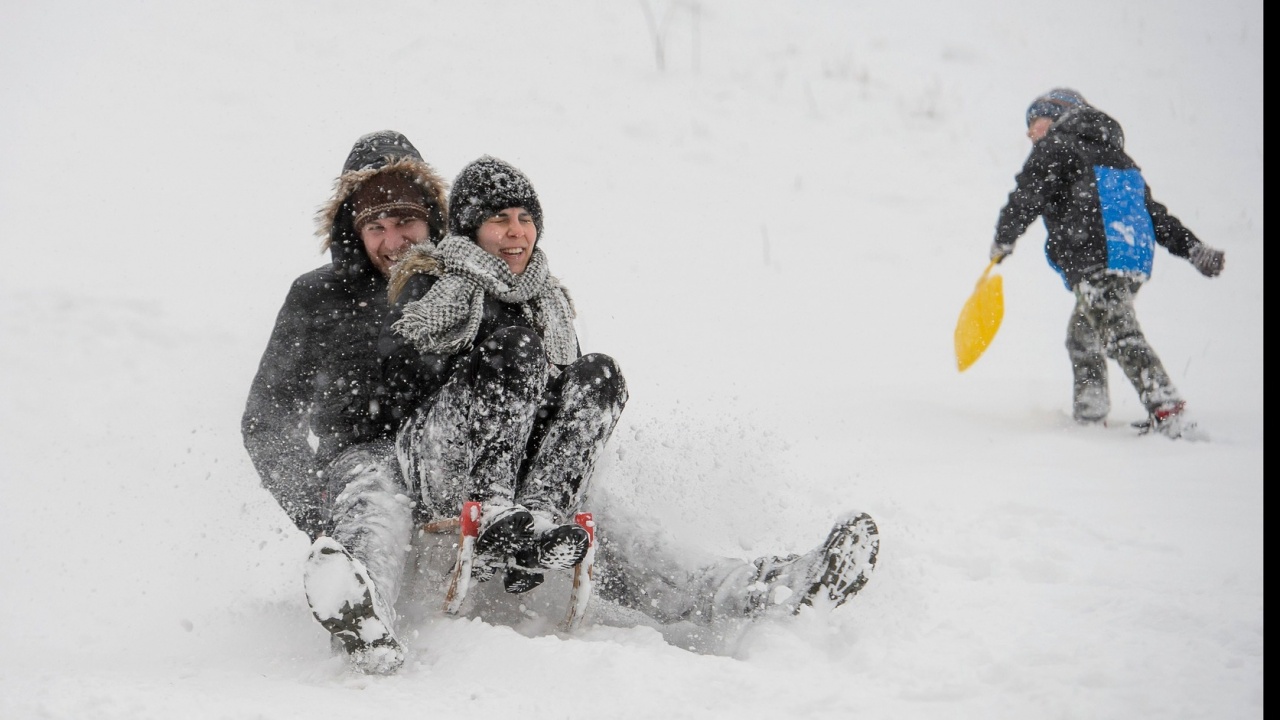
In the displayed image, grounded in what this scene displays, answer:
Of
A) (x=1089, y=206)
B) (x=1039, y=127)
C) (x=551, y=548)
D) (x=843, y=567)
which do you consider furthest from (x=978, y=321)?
(x=551, y=548)

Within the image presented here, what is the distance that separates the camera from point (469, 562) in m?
1.98

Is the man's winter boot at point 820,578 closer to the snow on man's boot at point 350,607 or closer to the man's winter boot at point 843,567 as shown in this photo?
the man's winter boot at point 843,567

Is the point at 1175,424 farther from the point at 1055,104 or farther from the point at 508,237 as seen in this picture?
the point at 508,237

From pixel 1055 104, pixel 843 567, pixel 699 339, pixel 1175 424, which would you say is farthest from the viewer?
pixel 699 339

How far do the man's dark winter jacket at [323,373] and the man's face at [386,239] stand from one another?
0.10 ft

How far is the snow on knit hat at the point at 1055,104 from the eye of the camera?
433cm

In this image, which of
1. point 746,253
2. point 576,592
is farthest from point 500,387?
point 746,253

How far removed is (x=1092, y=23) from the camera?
10.2 m

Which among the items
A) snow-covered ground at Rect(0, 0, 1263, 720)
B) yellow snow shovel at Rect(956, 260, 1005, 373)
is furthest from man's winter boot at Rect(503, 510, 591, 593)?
yellow snow shovel at Rect(956, 260, 1005, 373)

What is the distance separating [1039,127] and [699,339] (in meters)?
1.85

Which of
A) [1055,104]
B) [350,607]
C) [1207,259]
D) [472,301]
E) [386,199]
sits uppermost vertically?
[1055,104]

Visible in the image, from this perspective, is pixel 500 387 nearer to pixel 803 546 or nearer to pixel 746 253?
pixel 803 546

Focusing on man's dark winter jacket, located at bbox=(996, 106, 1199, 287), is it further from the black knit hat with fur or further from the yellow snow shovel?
the black knit hat with fur

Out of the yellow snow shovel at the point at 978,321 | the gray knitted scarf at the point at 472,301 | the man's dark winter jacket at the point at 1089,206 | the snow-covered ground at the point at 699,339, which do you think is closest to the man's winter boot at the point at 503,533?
the snow-covered ground at the point at 699,339
